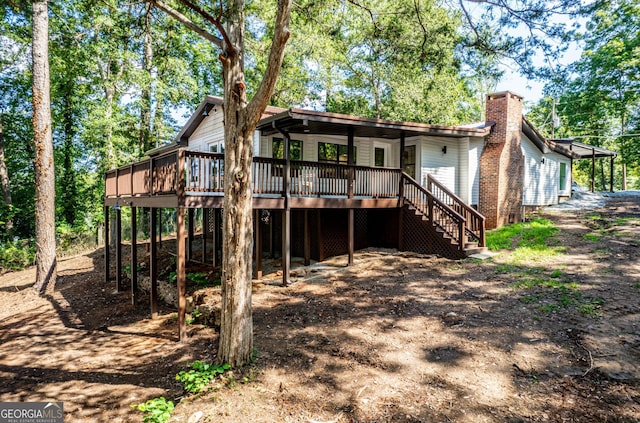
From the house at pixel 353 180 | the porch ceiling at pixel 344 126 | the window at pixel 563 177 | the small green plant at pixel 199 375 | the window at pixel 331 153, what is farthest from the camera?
the window at pixel 563 177

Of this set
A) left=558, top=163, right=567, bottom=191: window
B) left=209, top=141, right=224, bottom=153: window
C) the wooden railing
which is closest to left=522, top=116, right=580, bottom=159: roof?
left=558, top=163, right=567, bottom=191: window

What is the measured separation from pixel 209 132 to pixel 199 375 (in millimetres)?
10701

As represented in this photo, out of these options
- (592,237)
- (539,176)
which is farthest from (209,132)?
(539,176)

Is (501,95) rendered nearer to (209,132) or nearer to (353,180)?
(353,180)

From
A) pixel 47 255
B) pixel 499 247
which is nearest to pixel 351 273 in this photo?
pixel 499 247

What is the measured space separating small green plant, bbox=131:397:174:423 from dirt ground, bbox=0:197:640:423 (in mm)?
117

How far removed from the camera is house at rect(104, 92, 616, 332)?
30.0ft

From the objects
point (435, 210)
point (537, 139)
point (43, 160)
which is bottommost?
point (435, 210)

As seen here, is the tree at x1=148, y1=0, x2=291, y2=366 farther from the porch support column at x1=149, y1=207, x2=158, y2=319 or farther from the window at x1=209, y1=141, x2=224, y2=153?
the window at x1=209, y1=141, x2=224, y2=153

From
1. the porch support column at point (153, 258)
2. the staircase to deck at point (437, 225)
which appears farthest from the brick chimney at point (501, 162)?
the porch support column at point (153, 258)

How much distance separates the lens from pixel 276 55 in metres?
4.69

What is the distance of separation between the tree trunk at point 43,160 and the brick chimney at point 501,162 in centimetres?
1654

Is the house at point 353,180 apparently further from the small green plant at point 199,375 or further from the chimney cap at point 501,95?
the small green plant at point 199,375

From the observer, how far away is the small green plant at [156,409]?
13.9 feet
